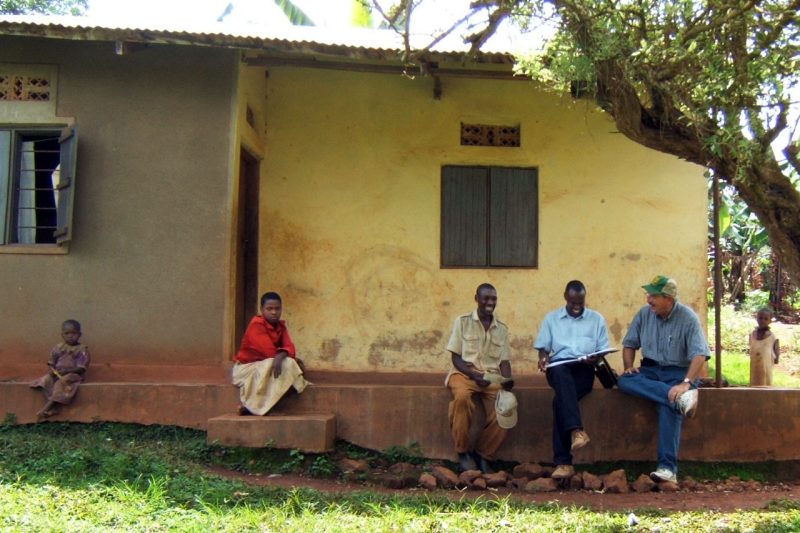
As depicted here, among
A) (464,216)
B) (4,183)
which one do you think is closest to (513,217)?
(464,216)

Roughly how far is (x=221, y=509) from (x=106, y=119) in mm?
3910

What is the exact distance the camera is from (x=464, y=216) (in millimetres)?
8328

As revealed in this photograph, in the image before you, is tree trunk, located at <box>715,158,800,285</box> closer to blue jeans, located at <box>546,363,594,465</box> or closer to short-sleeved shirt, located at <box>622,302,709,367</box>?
short-sleeved shirt, located at <box>622,302,709,367</box>

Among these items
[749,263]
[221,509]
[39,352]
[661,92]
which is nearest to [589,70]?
[661,92]

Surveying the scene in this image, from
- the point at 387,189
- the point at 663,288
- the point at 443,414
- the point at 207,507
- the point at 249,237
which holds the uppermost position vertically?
the point at 387,189

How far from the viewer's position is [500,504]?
524cm

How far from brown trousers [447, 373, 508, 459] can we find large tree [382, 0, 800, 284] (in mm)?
2376

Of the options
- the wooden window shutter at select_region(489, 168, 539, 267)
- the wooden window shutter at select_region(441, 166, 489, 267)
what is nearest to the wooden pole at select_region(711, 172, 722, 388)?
the wooden window shutter at select_region(489, 168, 539, 267)

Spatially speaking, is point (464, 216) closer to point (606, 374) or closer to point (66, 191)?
point (606, 374)

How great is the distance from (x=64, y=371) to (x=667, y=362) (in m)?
5.02

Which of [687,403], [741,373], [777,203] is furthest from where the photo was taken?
[741,373]

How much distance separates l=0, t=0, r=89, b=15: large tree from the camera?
17.9 meters

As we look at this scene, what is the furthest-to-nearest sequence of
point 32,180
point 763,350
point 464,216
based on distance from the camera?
point 763,350, point 464,216, point 32,180

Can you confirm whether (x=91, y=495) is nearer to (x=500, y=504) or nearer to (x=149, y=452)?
(x=149, y=452)
